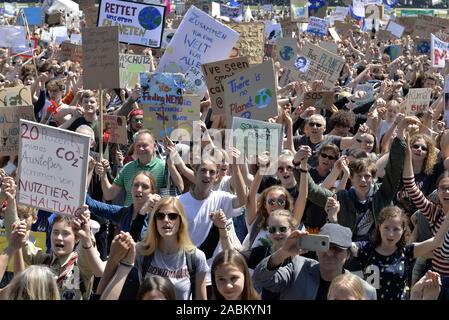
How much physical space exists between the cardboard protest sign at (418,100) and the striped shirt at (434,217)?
400 cm

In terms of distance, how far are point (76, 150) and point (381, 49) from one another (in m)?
16.3

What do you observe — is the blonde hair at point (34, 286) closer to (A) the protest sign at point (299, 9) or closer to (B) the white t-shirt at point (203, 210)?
(B) the white t-shirt at point (203, 210)

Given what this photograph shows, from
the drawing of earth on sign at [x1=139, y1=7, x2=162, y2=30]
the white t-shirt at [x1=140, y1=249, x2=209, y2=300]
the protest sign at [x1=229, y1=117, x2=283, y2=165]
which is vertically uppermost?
the drawing of earth on sign at [x1=139, y1=7, x2=162, y2=30]

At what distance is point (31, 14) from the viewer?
909 inches

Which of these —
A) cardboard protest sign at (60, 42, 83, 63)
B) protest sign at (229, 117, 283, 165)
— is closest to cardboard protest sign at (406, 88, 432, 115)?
protest sign at (229, 117, 283, 165)

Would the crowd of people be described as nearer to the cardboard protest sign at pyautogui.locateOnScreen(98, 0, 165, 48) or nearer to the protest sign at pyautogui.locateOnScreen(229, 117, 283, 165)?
the protest sign at pyautogui.locateOnScreen(229, 117, 283, 165)


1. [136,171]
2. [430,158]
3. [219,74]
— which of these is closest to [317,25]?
[219,74]

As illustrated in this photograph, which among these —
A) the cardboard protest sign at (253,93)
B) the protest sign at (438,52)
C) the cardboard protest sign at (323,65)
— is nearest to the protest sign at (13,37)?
the cardboard protest sign at (323,65)

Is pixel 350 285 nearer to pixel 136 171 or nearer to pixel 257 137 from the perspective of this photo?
pixel 257 137

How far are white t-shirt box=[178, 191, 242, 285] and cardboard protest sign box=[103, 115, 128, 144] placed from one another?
260 cm

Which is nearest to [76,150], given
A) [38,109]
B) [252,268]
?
[252,268]

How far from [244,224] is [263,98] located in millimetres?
1613

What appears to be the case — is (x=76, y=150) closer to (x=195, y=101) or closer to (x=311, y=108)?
(x=195, y=101)

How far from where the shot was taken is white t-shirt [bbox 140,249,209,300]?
5.41m
